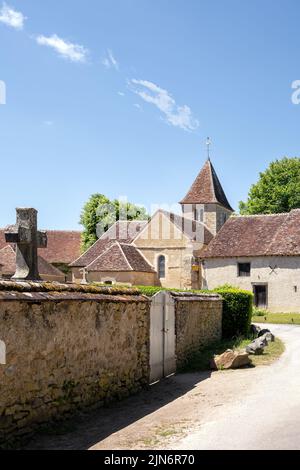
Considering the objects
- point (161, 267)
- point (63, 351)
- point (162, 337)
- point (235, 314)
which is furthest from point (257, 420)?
point (161, 267)

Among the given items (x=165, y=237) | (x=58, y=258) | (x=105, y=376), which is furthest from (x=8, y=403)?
(x=58, y=258)

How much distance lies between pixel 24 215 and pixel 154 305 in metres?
3.52

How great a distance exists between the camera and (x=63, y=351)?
→ 28.3 feet

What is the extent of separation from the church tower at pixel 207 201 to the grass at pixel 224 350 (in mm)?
29155

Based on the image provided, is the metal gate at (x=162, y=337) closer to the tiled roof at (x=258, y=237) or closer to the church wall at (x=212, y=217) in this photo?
the tiled roof at (x=258, y=237)

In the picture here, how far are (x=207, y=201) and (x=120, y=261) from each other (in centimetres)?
1334

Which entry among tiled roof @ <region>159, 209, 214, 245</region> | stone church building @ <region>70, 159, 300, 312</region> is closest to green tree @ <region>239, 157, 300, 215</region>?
tiled roof @ <region>159, 209, 214, 245</region>

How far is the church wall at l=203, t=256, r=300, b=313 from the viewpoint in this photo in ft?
121

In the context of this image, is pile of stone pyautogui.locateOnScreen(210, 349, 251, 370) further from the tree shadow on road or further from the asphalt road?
Answer: the tree shadow on road

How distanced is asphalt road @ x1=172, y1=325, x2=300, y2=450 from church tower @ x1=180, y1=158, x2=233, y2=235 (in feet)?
118

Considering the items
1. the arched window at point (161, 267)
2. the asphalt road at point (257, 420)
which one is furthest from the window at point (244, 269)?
the asphalt road at point (257, 420)

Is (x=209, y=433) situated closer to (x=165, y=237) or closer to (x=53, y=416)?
(x=53, y=416)

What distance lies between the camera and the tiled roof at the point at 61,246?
52188 millimetres

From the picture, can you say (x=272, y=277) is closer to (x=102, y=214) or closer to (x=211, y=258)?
(x=211, y=258)
